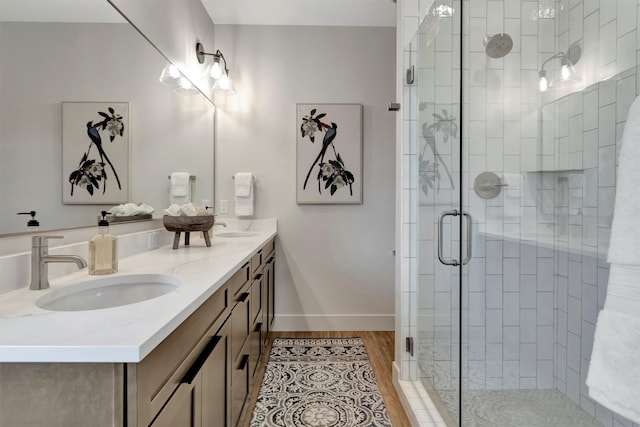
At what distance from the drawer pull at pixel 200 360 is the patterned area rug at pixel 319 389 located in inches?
34.5

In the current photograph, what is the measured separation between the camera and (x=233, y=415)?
1363 mm

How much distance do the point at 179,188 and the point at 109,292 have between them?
123cm

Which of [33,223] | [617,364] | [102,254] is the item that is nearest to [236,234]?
[102,254]

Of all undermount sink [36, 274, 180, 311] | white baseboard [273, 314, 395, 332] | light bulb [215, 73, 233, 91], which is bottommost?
white baseboard [273, 314, 395, 332]

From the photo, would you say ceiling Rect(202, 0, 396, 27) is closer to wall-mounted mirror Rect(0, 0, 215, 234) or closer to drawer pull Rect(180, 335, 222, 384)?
wall-mounted mirror Rect(0, 0, 215, 234)

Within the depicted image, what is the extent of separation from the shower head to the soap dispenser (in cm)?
180

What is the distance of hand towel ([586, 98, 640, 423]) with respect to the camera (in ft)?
2.12

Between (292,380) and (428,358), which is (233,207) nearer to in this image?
(292,380)

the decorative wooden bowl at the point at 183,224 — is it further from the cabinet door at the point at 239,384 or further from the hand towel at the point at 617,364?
the hand towel at the point at 617,364

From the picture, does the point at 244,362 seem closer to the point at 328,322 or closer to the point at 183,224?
the point at 183,224

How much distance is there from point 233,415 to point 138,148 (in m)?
1.37

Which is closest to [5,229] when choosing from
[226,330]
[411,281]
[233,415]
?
[226,330]

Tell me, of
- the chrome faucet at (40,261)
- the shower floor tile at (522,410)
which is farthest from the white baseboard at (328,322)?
the chrome faucet at (40,261)

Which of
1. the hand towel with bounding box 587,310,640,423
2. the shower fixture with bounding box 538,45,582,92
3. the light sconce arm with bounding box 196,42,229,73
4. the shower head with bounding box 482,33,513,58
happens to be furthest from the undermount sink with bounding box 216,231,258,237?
the hand towel with bounding box 587,310,640,423
